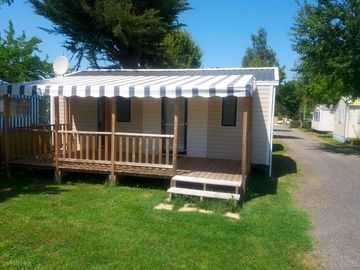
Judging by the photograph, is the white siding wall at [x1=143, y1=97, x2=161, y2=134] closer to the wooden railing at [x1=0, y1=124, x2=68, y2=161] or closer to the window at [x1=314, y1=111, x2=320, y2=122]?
the wooden railing at [x1=0, y1=124, x2=68, y2=161]

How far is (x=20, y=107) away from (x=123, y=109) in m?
5.64

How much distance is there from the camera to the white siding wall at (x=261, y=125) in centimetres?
1048

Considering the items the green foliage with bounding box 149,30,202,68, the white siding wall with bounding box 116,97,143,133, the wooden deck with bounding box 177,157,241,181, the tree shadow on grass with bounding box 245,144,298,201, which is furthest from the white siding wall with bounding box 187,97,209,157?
the green foliage with bounding box 149,30,202,68

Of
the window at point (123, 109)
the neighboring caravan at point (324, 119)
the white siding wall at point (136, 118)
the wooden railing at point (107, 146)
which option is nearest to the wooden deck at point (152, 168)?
the wooden railing at point (107, 146)

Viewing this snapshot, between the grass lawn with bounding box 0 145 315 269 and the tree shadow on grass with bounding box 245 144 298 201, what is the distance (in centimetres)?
27

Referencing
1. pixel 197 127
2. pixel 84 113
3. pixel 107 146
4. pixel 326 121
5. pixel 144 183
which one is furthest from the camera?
pixel 326 121

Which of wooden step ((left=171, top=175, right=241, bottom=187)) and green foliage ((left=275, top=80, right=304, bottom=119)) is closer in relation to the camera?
wooden step ((left=171, top=175, right=241, bottom=187))

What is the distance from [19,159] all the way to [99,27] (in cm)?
1380

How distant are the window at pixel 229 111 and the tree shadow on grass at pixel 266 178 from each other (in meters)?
1.71

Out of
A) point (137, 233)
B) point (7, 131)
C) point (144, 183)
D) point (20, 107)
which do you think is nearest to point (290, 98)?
point (20, 107)

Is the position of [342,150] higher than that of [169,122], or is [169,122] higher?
[169,122]

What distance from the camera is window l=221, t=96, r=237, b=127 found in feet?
35.6

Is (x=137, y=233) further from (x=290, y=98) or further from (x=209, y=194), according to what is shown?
(x=290, y=98)

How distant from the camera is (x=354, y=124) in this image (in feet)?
81.0
